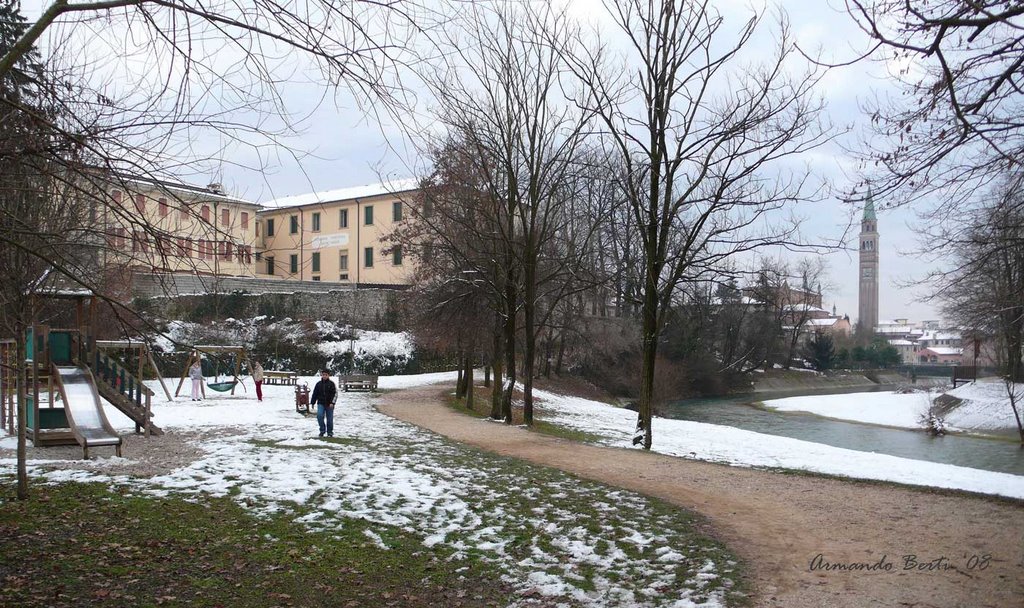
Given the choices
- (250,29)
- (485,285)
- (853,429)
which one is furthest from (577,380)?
(250,29)

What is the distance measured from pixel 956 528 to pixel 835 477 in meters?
3.93

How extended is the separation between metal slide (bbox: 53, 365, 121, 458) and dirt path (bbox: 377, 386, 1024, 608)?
704cm

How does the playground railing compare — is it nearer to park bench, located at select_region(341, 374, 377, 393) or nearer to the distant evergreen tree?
park bench, located at select_region(341, 374, 377, 393)

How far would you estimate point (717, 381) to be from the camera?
167 feet

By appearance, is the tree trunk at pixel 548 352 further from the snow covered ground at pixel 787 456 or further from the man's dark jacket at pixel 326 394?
the man's dark jacket at pixel 326 394

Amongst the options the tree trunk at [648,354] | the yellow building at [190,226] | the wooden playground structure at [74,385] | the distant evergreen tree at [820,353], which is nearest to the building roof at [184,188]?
the yellow building at [190,226]

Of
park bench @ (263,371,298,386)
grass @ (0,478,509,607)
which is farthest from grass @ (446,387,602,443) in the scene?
grass @ (0,478,509,607)

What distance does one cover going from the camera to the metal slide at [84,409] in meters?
11.7

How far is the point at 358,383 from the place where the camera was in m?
29.2

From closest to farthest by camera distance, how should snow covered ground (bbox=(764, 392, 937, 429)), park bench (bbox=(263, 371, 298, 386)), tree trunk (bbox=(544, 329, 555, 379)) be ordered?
park bench (bbox=(263, 371, 298, 386))
snow covered ground (bbox=(764, 392, 937, 429))
tree trunk (bbox=(544, 329, 555, 379))

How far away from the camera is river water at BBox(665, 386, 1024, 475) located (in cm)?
2302

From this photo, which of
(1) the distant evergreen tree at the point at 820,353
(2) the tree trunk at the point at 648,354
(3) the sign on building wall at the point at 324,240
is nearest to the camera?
(3) the sign on building wall at the point at 324,240

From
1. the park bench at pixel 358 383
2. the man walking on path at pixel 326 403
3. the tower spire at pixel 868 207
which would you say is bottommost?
the park bench at pixel 358 383

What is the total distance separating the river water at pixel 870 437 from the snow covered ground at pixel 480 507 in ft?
53.9
